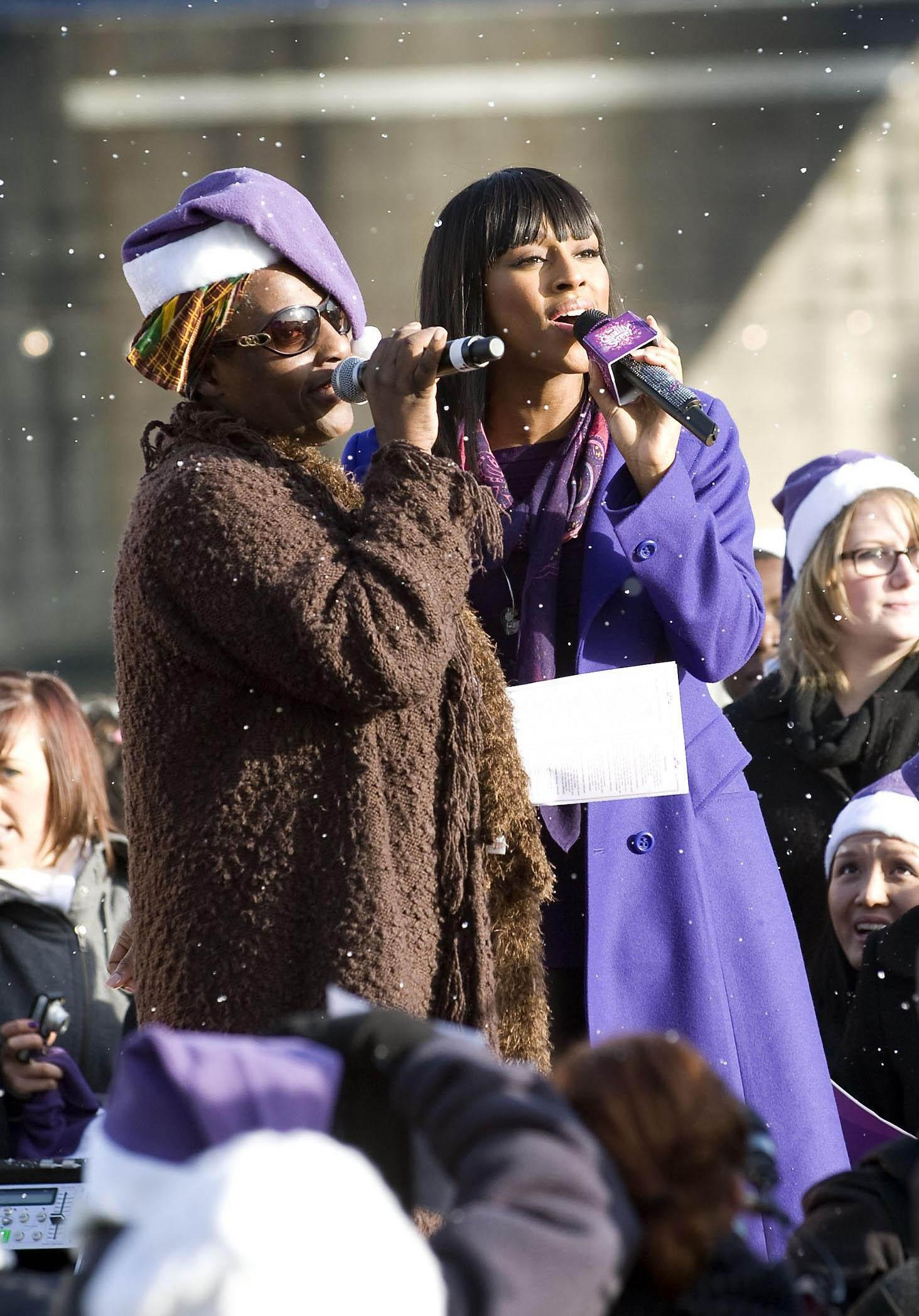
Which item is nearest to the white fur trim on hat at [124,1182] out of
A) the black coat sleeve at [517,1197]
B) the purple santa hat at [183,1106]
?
the purple santa hat at [183,1106]

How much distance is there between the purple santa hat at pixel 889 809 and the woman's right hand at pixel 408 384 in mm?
1692

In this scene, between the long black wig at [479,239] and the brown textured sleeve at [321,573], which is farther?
the long black wig at [479,239]

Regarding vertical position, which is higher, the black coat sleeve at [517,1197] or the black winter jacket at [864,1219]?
the black coat sleeve at [517,1197]

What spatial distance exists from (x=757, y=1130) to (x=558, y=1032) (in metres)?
1.04

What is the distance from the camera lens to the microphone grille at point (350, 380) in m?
2.14

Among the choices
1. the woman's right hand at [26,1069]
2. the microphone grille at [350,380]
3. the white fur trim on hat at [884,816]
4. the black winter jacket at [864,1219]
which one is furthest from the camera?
the white fur trim on hat at [884,816]

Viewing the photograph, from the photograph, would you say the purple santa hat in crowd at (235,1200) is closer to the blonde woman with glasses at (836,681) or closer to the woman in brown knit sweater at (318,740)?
the woman in brown knit sweater at (318,740)

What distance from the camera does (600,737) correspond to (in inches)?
92.0

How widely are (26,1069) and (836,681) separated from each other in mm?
1920

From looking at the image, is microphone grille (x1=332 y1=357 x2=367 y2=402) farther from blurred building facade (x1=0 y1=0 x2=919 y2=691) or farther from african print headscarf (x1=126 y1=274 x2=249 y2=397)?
blurred building facade (x1=0 y1=0 x2=919 y2=691)

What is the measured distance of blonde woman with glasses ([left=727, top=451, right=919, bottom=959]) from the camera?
3654 millimetres

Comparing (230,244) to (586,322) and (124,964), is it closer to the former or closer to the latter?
(586,322)

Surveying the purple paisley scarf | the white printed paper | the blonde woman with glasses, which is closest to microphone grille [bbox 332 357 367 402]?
the purple paisley scarf

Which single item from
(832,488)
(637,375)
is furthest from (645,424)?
(832,488)
